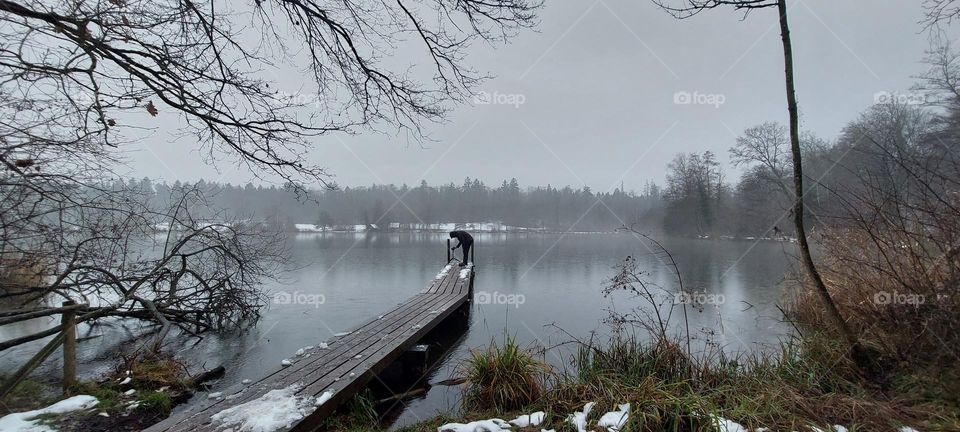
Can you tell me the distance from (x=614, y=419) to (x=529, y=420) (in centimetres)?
62

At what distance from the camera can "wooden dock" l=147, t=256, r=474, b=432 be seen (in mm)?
3439

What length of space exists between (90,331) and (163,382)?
4.90 metres

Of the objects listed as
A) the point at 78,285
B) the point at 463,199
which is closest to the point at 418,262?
the point at 78,285

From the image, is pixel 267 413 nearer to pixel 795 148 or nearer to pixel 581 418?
pixel 581 418

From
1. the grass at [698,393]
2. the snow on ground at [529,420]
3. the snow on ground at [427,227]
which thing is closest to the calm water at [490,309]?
the grass at [698,393]

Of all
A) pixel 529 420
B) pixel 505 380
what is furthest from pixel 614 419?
pixel 505 380

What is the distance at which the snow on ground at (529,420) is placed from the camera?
3321mm

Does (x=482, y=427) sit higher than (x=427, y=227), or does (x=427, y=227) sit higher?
(x=427, y=227)

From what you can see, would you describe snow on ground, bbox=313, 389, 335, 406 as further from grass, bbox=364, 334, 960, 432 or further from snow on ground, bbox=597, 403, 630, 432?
snow on ground, bbox=597, 403, 630, 432

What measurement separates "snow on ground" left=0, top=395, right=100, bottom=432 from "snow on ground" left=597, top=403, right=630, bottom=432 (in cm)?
474

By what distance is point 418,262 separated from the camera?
2130 centimetres

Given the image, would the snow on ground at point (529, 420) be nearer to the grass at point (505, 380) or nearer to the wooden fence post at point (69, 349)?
the grass at point (505, 380)

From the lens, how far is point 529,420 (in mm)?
3344

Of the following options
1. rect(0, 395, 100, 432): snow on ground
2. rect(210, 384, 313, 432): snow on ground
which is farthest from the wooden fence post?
rect(210, 384, 313, 432): snow on ground
